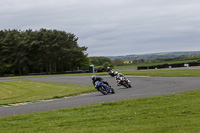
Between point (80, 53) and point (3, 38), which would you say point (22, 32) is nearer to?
point (3, 38)

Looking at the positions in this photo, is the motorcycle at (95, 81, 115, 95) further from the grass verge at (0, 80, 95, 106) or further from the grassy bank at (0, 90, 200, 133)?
the grassy bank at (0, 90, 200, 133)

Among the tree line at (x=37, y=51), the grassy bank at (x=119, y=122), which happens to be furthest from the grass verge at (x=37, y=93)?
the tree line at (x=37, y=51)

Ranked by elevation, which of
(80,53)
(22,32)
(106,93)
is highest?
(22,32)

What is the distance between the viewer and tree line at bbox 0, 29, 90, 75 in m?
80.2

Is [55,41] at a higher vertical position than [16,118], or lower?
higher

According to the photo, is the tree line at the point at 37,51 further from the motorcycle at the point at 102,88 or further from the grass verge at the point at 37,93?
the motorcycle at the point at 102,88

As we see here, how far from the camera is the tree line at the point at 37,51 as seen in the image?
263 ft

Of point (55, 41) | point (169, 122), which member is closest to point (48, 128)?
point (169, 122)

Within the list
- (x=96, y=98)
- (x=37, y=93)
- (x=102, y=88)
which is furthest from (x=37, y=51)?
(x=96, y=98)

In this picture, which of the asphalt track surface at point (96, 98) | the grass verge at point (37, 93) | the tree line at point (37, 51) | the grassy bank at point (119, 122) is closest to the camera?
the grassy bank at point (119, 122)

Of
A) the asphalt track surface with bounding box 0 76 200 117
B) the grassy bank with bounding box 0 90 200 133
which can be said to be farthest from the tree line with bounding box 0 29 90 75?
the grassy bank with bounding box 0 90 200 133

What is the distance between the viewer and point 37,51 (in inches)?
3265

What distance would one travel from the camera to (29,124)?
30.4 ft

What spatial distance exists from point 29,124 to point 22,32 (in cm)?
8835
